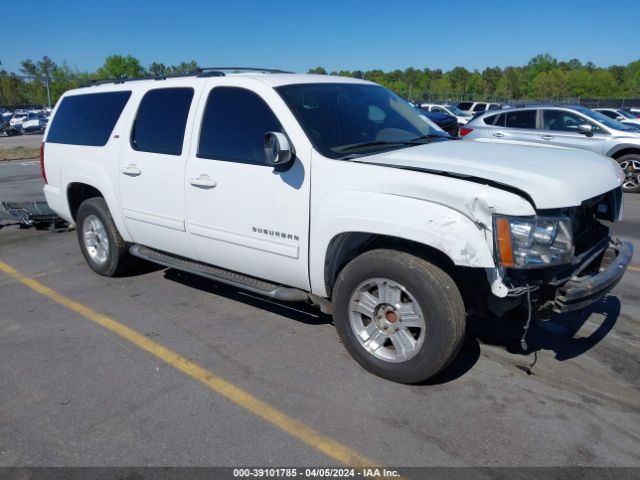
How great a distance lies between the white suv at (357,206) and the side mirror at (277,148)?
0.5 inches

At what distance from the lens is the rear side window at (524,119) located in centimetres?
1089

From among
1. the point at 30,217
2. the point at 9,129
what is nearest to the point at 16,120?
the point at 9,129

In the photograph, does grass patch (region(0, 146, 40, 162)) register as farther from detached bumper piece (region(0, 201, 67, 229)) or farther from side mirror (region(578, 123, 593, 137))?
side mirror (region(578, 123, 593, 137))

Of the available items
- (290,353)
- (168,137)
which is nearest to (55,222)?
(168,137)

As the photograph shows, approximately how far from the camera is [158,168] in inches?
183

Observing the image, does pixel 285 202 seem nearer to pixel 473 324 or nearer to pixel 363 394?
pixel 363 394

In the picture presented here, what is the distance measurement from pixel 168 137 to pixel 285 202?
148 centimetres

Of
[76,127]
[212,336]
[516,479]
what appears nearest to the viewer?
[516,479]

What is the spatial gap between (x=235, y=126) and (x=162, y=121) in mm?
936

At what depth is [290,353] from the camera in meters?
4.00

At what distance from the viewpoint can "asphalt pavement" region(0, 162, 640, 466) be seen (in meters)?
2.91

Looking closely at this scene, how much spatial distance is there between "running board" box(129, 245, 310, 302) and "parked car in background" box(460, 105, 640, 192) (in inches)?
292

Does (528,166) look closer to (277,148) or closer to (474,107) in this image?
(277,148)

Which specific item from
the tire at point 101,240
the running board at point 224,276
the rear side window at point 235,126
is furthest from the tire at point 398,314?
the tire at point 101,240
